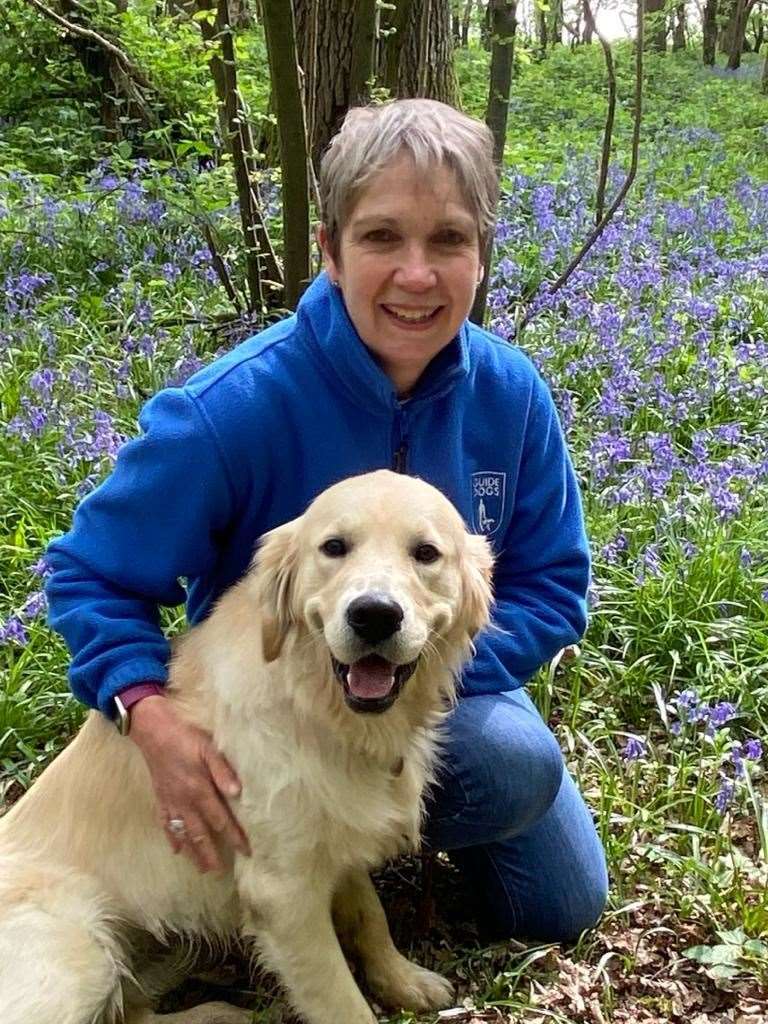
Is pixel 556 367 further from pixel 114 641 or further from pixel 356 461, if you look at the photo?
pixel 114 641

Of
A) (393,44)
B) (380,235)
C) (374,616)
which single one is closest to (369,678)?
(374,616)

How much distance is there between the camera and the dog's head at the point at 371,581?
2.00 m

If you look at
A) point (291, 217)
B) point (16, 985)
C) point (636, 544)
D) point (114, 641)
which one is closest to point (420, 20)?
point (291, 217)

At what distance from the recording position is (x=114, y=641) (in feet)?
7.72

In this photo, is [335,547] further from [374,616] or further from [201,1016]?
[201,1016]

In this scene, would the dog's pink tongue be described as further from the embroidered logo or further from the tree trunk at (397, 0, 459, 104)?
the tree trunk at (397, 0, 459, 104)

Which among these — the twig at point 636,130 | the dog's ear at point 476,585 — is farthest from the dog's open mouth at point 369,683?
the twig at point 636,130

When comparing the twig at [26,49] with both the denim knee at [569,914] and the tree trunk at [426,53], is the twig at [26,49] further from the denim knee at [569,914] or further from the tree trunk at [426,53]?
the denim knee at [569,914]

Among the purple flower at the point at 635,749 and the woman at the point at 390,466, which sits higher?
the woman at the point at 390,466

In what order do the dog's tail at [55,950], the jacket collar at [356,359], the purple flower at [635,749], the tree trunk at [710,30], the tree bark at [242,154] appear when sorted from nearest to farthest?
1. the dog's tail at [55,950]
2. the jacket collar at [356,359]
3. the purple flower at [635,749]
4. the tree bark at [242,154]
5. the tree trunk at [710,30]

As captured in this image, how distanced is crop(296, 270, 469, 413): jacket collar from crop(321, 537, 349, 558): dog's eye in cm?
52

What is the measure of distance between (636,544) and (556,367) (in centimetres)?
157

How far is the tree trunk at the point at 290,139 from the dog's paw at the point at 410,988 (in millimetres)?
3039

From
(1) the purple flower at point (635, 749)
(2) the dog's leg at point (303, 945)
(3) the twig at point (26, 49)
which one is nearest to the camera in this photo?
(2) the dog's leg at point (303, 945)
